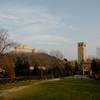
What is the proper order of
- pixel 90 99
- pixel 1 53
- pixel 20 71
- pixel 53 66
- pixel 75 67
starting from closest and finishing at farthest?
pixel 90 99
pixel 1 53
pixel 20 71
pixel 53 66
pixel 75 67

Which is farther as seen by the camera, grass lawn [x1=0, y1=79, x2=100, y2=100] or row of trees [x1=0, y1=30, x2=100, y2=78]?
row of trees [x1=0, y1=30, x2=100, y2=78]

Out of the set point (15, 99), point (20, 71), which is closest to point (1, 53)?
point (20, 71)

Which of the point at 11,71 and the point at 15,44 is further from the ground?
the point at 15,44

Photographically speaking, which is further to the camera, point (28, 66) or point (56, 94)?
point (28, 66)

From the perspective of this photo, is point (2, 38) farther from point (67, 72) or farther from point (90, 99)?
point (67, 72)

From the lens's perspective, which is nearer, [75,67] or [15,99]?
[15,99]

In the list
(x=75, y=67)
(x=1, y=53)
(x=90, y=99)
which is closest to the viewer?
(x=90, y=99)

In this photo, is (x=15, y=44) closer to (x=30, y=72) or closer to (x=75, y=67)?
(x=30, y=72)

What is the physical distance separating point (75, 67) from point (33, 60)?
2439 centimetres

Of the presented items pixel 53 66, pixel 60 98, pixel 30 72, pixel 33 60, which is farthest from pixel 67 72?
pixel 60 98

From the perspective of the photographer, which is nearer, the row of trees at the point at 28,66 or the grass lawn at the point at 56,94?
the grass lawn at the point at 56,94

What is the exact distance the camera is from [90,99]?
97.5 ft

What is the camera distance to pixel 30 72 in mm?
100250

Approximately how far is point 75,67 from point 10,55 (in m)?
74.1
